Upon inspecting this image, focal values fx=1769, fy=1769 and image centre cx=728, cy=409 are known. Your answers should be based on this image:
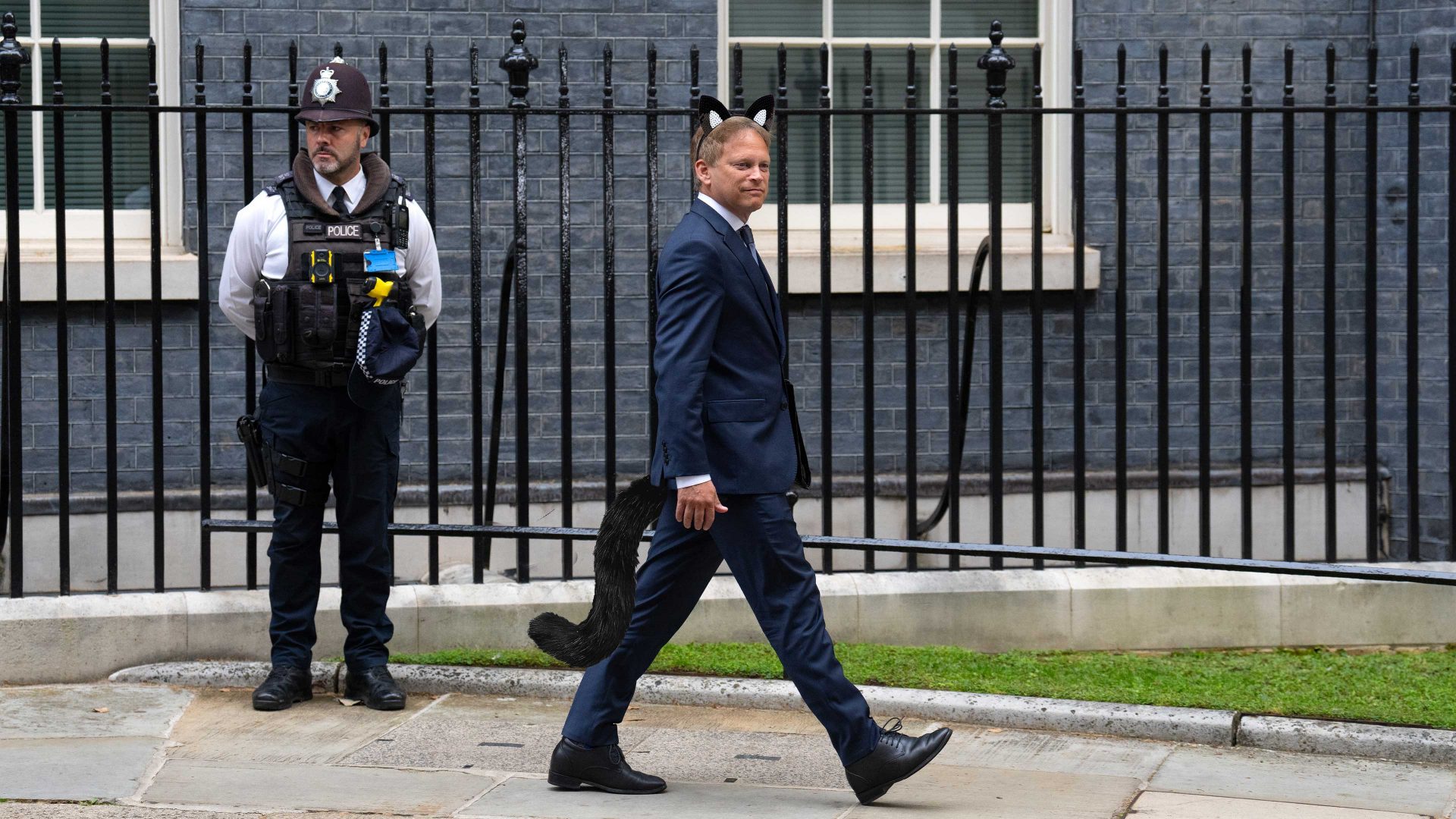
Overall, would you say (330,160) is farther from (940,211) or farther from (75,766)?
(940,211)

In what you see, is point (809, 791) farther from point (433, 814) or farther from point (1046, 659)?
point (1046, 659)

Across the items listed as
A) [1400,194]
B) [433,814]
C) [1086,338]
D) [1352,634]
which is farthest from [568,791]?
[1400,194]

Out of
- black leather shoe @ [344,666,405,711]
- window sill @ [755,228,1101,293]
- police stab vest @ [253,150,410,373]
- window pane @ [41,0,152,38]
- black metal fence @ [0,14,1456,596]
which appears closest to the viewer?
police stab vest @ [253,150,410,373]

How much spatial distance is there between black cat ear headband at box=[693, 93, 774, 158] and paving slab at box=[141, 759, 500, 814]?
1812mm

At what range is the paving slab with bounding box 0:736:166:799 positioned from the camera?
4.68 metres

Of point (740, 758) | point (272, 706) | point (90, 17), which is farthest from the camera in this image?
point (90, 17)

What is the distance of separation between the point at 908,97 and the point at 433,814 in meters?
3.06

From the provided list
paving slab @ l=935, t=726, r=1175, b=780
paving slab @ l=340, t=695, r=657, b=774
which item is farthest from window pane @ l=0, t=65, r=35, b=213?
paving slab @ l=935, t=726, r=1175, b=780

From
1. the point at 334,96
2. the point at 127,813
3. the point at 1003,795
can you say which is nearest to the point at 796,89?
the point at 334,96

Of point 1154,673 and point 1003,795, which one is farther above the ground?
point 1154,673

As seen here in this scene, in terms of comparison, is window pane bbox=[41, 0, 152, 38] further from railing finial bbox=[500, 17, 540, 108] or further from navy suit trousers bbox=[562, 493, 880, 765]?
navy suit trousers bbox=[562, 493, 880, 765]

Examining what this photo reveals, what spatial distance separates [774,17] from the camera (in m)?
8.41

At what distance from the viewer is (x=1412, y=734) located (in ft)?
17.0

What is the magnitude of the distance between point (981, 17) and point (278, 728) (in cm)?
503
